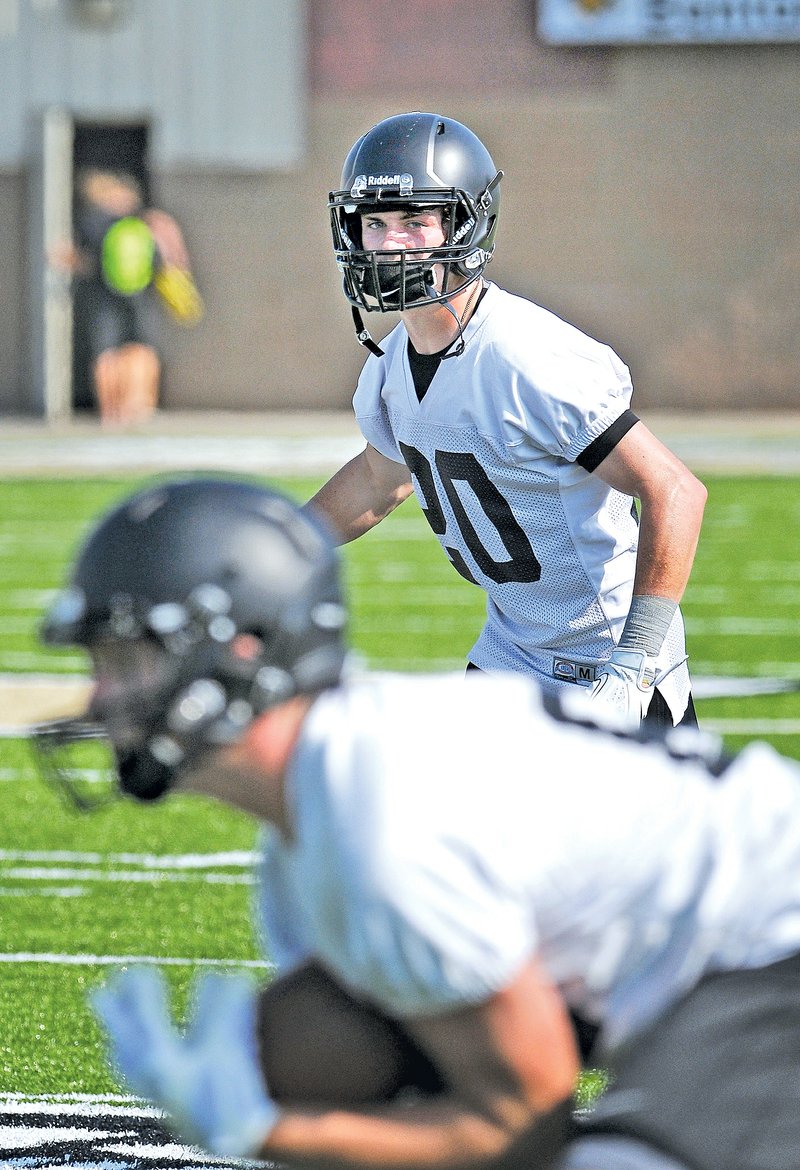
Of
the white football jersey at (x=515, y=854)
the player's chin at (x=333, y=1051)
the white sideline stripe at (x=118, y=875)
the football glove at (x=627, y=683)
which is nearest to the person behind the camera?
the white football jersey at (x=515, y=854)

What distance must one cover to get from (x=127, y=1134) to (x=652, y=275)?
18.0m

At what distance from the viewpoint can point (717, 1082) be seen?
225 centimetres

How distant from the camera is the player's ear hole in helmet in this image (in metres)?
3.79

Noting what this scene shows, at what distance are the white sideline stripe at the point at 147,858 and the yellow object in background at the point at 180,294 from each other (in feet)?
47.0

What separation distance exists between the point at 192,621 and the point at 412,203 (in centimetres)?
185

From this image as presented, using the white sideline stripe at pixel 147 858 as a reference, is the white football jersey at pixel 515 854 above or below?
above

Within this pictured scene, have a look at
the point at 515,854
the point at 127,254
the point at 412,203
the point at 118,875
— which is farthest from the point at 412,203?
the point at 127,254

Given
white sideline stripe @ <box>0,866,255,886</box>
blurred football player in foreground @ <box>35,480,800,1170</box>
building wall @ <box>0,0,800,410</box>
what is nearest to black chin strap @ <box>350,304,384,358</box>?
blurred football player in foreground @ <box>35,480,800,1170</box>

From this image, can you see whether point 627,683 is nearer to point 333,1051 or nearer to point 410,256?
point 410,256

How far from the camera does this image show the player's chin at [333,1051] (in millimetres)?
2451

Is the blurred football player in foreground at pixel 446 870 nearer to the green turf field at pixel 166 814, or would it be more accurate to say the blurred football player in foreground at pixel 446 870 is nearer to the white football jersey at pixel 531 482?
the white football jersey at pixel 531 482

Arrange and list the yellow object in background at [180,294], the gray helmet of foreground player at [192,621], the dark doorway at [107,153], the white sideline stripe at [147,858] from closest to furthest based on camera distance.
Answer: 1. the gray helmet of foreground player at [192,621]
2. the white sideline stripe at [147,858]
3. the yellow object in background at [180,294]
4. the dark doorway at [107,153]

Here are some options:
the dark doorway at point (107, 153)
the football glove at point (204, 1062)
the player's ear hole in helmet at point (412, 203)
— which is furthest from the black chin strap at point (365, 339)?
the dark doorway at point (107, 153)

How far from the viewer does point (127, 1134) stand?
3.65m
